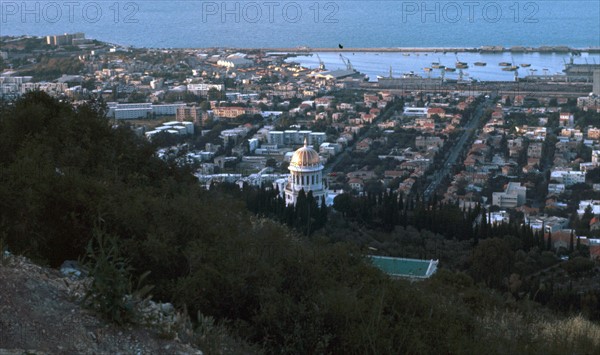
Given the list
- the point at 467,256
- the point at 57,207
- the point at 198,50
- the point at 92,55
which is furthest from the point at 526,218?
the point at 198,50

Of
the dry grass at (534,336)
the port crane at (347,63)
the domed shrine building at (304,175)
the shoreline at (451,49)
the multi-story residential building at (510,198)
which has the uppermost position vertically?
the shoreline at (451,49)

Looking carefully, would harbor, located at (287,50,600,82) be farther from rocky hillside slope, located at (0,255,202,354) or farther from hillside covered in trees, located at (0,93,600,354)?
rocky hillside slope, located at (0,255,202,354)

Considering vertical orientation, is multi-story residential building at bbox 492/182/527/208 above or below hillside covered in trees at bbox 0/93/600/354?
below

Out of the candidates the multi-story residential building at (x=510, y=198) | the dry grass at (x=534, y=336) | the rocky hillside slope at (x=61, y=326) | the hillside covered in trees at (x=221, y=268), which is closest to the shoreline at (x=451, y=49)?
the multi-story residential building at (x=510, y=198)

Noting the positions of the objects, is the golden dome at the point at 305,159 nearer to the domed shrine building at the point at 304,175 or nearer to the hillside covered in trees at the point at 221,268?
the domed shrine building at the point at 304,175

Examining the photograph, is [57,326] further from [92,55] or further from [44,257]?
[92,55]

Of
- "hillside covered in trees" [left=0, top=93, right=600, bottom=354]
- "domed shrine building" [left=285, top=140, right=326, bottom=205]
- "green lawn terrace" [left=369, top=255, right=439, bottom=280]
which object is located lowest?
"green lawn terrace" [left=369, top=255, right=439, bottom=280]

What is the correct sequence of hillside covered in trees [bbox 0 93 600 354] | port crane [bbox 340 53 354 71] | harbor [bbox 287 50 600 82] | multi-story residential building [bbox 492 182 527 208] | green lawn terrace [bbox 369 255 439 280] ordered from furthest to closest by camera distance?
port crane [bbox 340 53 354 71] < harbor [bbox 287 50 600 82] < multi-story residential building [bbox 492 182 527 208] < green lawn terrace [bbox 369 255 439 280] < hillside covered in trees [bbox 0 93 600 354]

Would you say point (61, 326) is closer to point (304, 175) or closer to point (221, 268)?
point (221, 268)

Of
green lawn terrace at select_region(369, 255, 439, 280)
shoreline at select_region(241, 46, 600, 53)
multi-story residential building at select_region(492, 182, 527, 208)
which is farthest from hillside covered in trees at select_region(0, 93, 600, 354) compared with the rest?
shoreline at select_region(241, 46, 600, 53)
